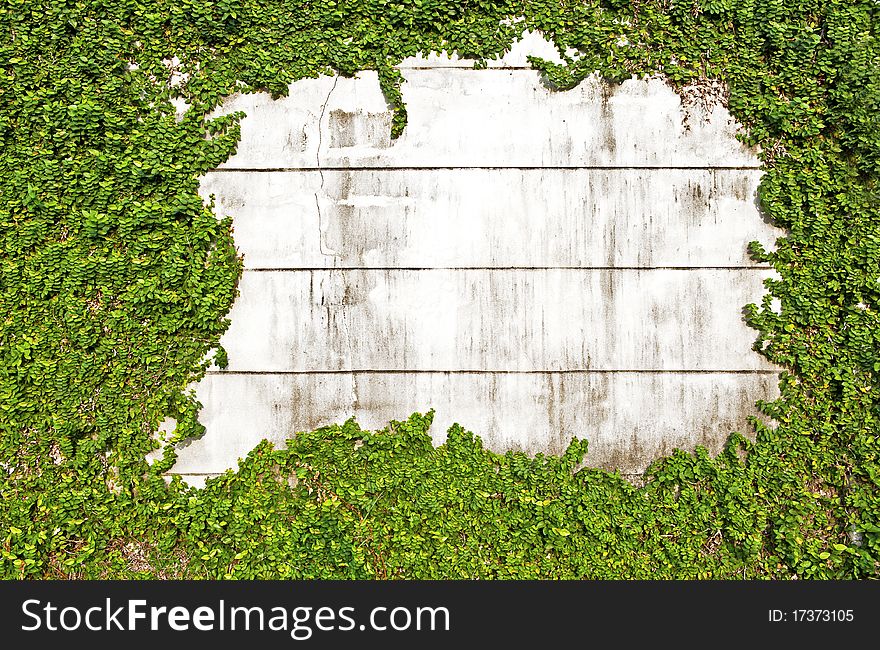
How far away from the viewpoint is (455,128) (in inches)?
100

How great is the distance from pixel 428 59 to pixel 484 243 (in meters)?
0.98

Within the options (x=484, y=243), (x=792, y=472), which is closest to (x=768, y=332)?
(x=792, y=472)

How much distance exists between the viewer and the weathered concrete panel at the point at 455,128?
254 cm

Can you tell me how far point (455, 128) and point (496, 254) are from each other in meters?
0.68

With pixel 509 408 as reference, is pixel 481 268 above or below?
above

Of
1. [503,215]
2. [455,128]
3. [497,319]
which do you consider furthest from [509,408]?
[455,128]

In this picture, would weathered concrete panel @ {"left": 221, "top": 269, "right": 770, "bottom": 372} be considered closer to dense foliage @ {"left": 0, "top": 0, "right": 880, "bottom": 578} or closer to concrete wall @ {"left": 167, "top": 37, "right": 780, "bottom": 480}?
concrete wall @ {"left": 167, "top": 37, "right": 780, "bottom": 480}

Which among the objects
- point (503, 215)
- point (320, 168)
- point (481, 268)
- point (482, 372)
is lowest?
point (482, 372)

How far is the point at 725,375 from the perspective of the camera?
101 inches

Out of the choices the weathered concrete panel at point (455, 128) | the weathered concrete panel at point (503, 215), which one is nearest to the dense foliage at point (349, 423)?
the weathered concrete panel at point (455, 128)

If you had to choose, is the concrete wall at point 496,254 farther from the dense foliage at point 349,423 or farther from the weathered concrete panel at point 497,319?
the dense foliage at point 349,423

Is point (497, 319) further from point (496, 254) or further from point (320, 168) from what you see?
point (320, 168)

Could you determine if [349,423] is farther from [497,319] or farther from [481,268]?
[481,268]

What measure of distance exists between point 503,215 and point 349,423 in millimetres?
1320
